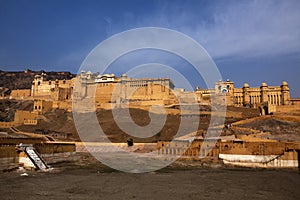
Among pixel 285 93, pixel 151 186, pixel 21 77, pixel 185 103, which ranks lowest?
pixel 151 186

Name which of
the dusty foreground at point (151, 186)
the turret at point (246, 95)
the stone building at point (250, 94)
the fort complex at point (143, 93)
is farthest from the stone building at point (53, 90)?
the dusty foreground at point (151, 186)

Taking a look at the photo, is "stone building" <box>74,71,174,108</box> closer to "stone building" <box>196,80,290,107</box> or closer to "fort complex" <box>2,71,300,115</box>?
"fort complex" <box>2,71,300,115</box>

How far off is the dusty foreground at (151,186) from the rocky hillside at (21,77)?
12633cm

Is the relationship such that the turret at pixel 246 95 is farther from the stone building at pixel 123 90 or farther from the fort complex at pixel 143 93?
the stone building at pixel 123 90

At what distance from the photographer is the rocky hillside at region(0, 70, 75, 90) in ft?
445

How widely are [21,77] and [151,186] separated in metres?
146

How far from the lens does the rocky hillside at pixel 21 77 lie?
445 ft

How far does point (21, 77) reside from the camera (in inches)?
5699

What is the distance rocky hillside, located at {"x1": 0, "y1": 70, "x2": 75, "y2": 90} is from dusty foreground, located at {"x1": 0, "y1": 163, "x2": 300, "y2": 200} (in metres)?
126

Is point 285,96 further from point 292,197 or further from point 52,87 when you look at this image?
point 52,87

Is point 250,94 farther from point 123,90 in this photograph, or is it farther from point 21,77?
point 21,77

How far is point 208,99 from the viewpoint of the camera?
69.1m

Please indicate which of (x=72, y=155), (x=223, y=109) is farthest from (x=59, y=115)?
(x=223, y=109)

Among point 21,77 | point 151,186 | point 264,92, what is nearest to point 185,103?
point 264,92
